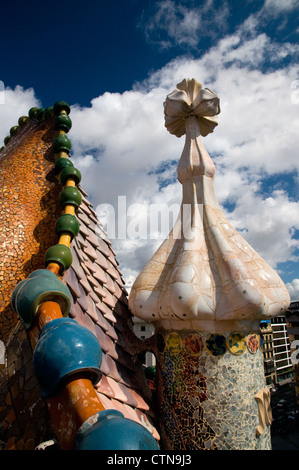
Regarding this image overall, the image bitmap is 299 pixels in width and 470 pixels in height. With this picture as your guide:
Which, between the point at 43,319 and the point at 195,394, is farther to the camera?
the point at 195,394

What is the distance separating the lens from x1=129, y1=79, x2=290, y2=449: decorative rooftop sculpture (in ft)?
10.4

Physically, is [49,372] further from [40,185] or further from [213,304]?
[40,185]

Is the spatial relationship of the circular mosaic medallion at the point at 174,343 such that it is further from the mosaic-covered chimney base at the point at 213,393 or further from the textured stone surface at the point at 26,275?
the textured stone surface at the point at 26,275

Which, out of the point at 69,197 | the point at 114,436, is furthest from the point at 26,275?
the point at 114,436

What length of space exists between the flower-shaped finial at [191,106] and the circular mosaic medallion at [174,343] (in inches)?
120

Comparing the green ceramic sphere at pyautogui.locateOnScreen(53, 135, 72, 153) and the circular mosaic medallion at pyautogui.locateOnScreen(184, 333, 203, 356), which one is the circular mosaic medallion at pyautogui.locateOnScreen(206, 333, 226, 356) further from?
the green ceramic sphere at pyautogui.locateOnScreen(53, 135, 72, 153)

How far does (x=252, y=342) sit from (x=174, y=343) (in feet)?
2.84

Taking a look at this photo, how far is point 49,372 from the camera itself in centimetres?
158

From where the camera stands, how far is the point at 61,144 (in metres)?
4.21

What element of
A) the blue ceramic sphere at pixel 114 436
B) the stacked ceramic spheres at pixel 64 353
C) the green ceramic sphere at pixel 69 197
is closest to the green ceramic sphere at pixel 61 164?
the green ceramic sphere at pixel 69 197

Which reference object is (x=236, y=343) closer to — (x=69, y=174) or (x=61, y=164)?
(x=69, y=174)

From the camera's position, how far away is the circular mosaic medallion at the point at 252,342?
3.41 metres

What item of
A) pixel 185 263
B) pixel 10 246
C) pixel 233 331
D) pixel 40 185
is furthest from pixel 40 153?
pixel 233 331

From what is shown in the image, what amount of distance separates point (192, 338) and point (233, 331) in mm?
444
